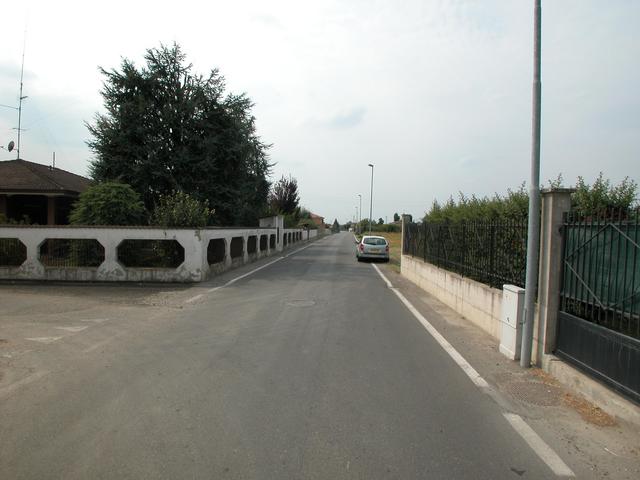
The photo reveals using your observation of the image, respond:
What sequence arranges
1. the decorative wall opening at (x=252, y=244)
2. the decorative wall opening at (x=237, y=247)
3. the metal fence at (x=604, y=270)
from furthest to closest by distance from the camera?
the decorative wall opening at (x=252, y=244), the decorative wall opening at (x=237, y=247), the metal fence at (x=604, y=270)

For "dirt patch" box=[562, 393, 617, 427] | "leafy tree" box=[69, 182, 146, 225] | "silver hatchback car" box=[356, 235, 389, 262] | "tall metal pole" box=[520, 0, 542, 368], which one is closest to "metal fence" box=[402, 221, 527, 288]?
"tall metal pole" box=[520, 0, 542, 368]

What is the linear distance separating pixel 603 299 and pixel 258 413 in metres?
3.89

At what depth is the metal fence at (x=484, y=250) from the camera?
7.90 m

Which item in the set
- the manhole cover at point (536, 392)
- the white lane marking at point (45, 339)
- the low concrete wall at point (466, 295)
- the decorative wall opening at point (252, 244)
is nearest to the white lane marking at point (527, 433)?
the manhole cover at point (536, 392)

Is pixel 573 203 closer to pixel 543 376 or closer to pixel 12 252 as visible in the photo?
pixel 543 376

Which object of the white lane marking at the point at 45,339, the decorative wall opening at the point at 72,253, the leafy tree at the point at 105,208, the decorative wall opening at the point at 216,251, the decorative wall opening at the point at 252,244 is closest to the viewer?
the white lane marking at the point at 45,339

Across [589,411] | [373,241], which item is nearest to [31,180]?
[373,241]

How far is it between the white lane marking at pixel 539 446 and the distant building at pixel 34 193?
23376 mm

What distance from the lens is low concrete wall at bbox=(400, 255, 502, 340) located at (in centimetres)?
790

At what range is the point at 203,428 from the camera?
3.96 m

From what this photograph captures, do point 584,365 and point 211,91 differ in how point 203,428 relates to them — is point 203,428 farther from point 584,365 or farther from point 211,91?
point 211,91

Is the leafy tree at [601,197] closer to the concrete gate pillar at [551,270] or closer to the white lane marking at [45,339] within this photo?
the concrete gate pillar at [551,270]

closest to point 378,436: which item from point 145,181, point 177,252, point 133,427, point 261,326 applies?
point 133,427

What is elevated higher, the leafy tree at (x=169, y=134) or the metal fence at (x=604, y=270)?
the leafy tree at (x=169, y=134)
